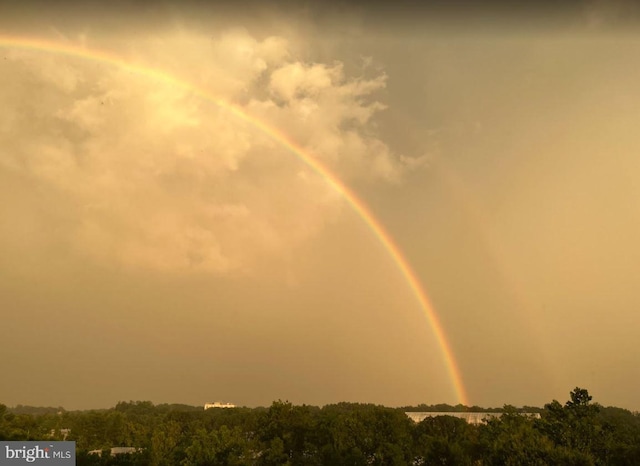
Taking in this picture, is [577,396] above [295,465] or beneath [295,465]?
above

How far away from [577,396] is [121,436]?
6445 centimetres

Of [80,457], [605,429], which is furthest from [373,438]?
[80,457]

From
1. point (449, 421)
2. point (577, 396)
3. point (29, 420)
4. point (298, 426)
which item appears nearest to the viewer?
point (577, 396)

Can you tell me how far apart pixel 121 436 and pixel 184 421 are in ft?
88.6

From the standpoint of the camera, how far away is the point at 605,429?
121ft

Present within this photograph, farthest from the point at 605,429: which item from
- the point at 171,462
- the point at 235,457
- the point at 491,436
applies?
the point at 171,462

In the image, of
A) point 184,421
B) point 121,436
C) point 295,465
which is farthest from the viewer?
point 184,421

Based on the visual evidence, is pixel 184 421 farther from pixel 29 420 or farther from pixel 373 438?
pixel 373 438

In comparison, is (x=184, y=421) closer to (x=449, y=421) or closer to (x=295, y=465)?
(x=449, y=421)

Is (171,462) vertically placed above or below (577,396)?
below

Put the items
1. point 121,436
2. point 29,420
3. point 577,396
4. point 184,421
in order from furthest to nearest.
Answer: point 184,421
point 121,436
point 29,420
point 577,396

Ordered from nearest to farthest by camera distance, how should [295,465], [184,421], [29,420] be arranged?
[295,465]
[29,420]
[184,421]

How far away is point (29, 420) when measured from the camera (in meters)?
67.2

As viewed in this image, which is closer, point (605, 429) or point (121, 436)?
point (605, 429)
